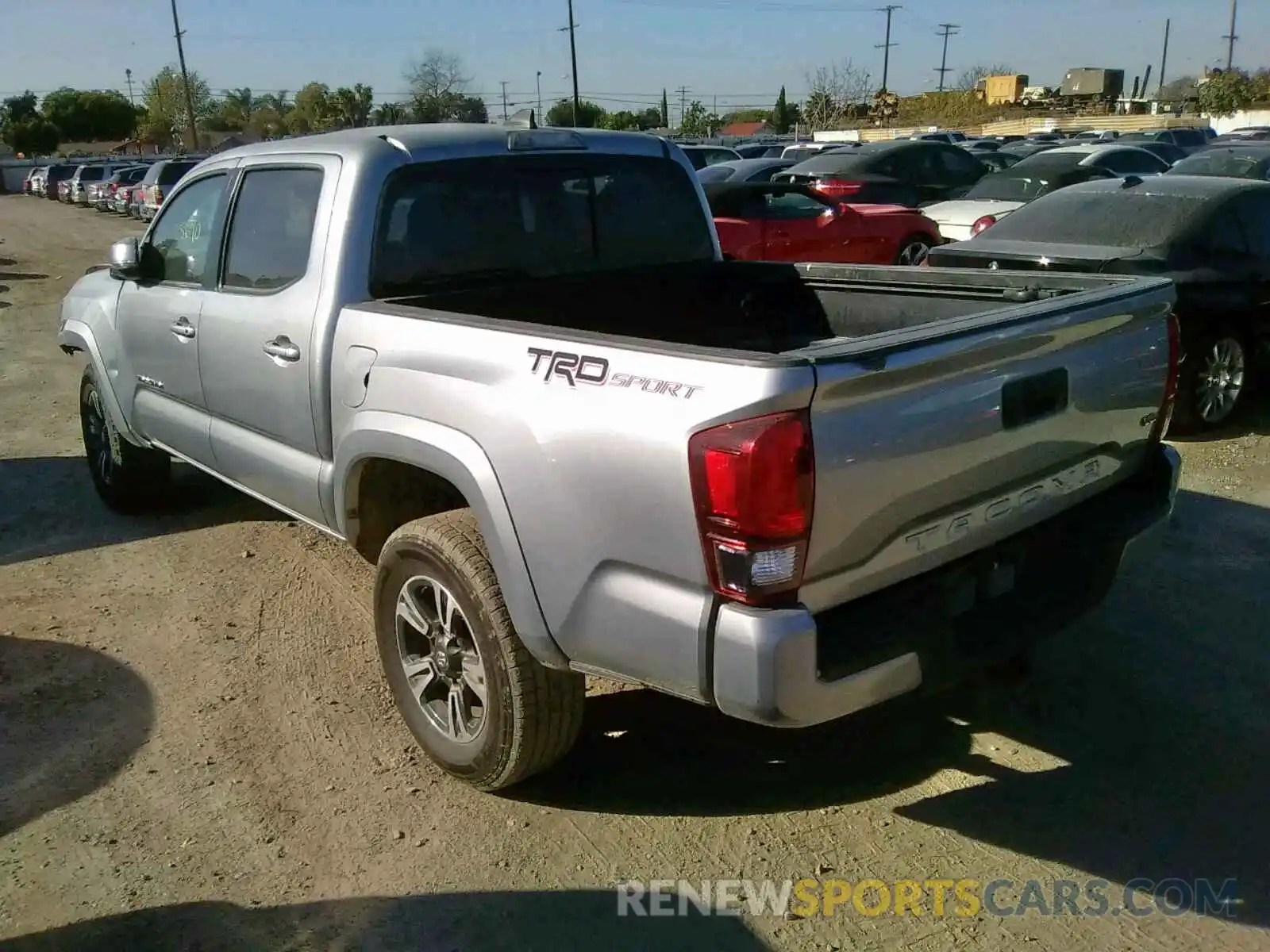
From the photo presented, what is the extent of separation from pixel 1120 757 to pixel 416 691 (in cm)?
234

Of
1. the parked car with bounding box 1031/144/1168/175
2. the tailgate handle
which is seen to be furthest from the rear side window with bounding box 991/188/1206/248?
the parked car with bounding box 1031/144/1168/175

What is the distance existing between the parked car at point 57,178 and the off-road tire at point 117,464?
43.0m

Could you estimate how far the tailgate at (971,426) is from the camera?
8.78ft

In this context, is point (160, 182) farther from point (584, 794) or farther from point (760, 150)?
point (584, 794)

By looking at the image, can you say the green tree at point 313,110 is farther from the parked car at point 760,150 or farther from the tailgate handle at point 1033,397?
the tailgate handle at point 1033,397

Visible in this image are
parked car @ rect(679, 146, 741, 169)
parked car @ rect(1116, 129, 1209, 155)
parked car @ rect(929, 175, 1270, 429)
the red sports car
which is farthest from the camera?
parked car @ rect(1116, 129, 1209, 155)

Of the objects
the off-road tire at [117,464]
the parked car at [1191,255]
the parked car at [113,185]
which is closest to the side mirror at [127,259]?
the off-road tire at [117,464]

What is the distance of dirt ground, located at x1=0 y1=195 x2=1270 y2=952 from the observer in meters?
3.05

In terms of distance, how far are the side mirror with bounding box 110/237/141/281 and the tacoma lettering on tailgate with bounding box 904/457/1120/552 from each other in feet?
13.3

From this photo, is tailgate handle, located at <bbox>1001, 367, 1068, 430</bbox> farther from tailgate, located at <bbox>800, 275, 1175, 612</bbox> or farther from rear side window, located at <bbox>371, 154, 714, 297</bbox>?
rear side window, located at <bbox>371, 154, 714, 297</bbox>

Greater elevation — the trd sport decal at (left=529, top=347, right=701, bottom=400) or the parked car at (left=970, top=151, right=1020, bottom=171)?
the trd sport decal at (left=529, top=347, right=701, bottom=400)

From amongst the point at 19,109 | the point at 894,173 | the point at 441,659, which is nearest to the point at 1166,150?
the point at 894,173

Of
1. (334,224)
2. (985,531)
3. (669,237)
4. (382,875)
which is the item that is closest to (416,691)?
(382,875)

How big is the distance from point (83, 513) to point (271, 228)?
3.00 m
